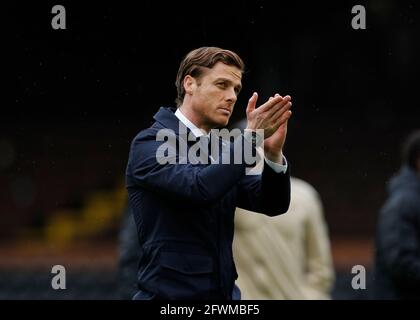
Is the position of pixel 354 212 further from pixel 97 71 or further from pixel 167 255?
pixel 167 255

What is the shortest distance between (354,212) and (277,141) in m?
17.7

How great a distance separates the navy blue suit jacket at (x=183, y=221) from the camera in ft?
11.9

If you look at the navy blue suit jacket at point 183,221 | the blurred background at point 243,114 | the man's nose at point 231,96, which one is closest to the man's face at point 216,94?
the man's nose at point 231,96

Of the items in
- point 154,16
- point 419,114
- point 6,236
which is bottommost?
point 6,236

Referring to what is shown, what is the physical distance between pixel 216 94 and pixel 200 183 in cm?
39

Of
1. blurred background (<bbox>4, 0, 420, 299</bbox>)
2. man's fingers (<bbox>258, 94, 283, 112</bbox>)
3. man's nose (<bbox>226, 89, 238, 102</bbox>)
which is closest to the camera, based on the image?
man's fingers (<bbox>258, 94, 283, 112</bbox>)

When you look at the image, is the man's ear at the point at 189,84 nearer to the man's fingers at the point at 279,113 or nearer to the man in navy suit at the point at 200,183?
the man in navy suit at the point at 200,183

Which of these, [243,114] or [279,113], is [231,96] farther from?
[243,114]

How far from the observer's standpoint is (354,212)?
2120 cm

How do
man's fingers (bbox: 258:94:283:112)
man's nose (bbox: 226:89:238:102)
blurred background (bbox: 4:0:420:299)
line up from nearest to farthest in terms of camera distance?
1. man's fingers (bbox: 258:94:283:112)
2. man's nose (bbox: 226:89:238:102)
3. blurred background (bbox: 4:0:420:299)

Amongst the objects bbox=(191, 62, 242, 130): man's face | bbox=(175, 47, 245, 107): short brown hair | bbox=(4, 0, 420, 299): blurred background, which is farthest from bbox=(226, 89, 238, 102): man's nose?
bbox=(4, 0, 420, 299): blurred background

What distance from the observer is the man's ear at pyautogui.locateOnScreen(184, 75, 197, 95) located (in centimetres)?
388

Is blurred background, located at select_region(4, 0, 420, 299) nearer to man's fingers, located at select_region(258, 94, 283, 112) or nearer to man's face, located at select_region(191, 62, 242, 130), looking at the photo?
man's face, located at select_region(191, 62, 242, 130)
